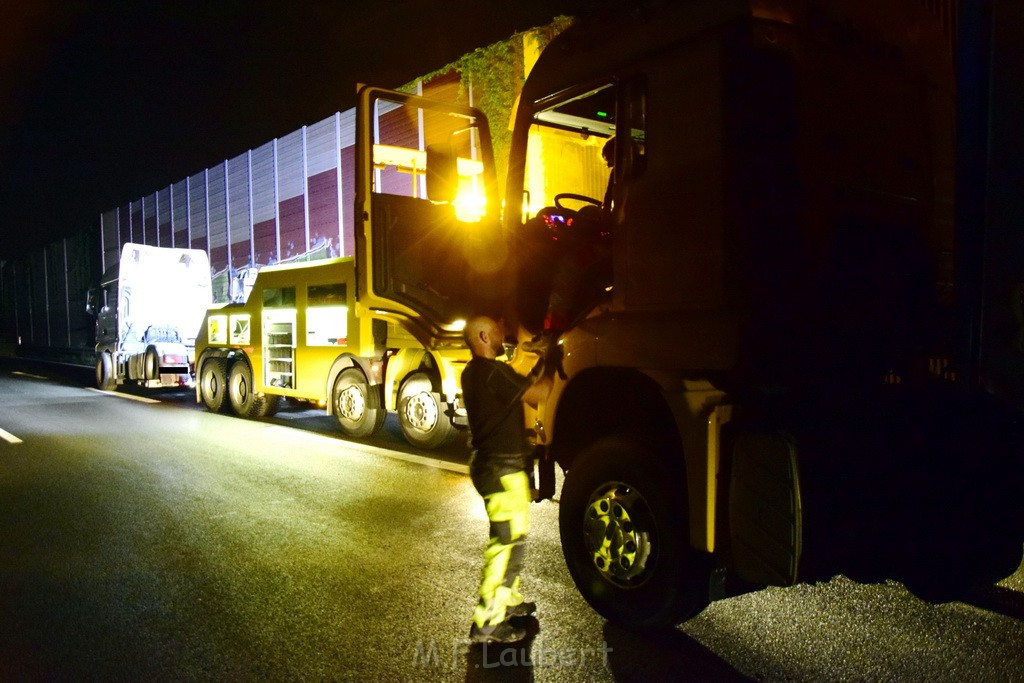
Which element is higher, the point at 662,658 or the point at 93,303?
the point at 93,303

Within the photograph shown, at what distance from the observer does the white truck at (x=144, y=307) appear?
1830 cm

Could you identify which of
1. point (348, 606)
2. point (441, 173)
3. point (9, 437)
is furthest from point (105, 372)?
point (348, 606)

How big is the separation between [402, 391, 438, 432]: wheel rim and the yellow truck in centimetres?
1

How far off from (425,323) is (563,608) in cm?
259

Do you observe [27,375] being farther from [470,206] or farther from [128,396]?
[470,206]

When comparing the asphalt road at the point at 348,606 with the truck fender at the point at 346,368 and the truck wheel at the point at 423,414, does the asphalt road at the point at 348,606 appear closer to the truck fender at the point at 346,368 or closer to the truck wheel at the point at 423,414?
the truck wheel at the point at 423,414

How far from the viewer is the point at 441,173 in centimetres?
534

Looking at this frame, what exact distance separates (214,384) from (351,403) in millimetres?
4266

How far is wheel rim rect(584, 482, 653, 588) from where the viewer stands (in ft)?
12.5

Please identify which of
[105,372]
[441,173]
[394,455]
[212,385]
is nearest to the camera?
[441,173]

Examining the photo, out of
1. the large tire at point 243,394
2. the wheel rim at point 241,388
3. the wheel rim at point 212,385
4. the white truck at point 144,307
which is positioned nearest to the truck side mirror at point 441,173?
the large tire at point 243,394

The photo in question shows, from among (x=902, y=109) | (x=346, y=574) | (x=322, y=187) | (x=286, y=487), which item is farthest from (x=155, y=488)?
(x=322, y=187)

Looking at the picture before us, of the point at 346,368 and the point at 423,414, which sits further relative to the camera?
the point at 346,368

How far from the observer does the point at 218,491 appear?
283 inches
